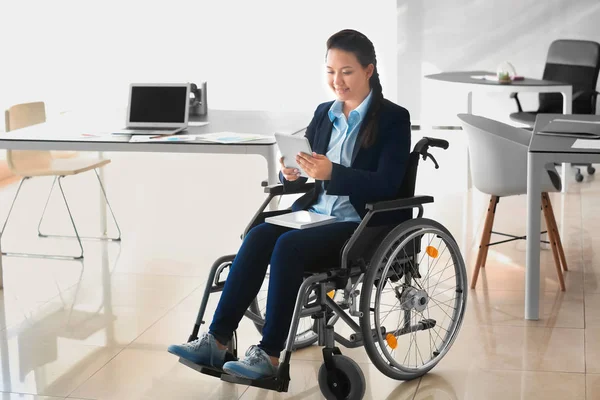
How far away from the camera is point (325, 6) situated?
899 cm

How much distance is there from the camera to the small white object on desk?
3092 millimetres

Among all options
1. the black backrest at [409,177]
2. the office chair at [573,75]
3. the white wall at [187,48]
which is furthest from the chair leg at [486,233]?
the white wall at [187,48]

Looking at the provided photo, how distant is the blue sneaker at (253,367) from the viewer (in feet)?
9.45

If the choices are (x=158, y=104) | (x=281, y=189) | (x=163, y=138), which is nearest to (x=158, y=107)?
(x=158, y=104)

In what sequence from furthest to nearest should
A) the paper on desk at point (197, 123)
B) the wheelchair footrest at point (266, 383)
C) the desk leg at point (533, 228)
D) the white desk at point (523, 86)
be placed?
1. the white desk at point (523, 86)
2. the paper on desk at point (197, 123)
3. the desk leg at point (533, 228)
4. the wheelchair footrest at point (266, 383)

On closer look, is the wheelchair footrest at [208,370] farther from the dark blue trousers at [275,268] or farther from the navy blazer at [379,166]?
the navy blazer at [379,166]

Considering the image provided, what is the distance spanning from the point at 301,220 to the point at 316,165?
25 cm

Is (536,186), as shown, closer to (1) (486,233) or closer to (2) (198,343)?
(1) (486,233)

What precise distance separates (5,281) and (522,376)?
2650mm

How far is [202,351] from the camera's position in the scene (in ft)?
9.77

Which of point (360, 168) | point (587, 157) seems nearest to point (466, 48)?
point (587, 157)

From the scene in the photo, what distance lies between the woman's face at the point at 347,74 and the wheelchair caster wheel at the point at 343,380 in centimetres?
90

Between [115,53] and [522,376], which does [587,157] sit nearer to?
[522,376]

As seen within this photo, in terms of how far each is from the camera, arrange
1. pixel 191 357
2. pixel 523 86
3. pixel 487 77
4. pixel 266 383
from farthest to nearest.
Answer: pixel 487 77 → pixel 523 86 → pixel 191 357 → pixel 266 383
